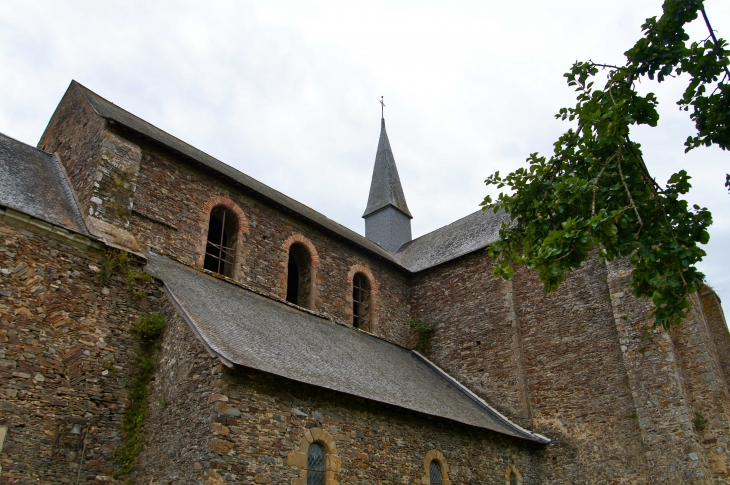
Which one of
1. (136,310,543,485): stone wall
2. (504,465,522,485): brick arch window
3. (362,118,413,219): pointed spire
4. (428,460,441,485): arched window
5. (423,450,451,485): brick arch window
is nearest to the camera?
(136,310,543,485): stone wall

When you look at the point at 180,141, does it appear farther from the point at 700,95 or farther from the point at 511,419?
the point at 700,95

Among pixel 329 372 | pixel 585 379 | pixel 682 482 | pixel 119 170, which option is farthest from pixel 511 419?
pixel 119 170

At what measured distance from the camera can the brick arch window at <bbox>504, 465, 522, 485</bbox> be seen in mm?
12844

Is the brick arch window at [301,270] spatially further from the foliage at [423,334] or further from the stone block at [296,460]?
the stone block at [296,460]

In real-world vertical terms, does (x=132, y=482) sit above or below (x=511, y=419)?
below

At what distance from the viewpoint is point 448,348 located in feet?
55.5

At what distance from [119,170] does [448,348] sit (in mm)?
10108

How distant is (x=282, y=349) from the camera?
420 inches

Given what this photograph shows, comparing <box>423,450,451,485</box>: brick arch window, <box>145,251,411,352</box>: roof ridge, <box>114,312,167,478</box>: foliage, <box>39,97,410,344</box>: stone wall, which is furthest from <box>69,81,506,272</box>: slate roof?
<box>423,450,451,485</box>: brick arch window

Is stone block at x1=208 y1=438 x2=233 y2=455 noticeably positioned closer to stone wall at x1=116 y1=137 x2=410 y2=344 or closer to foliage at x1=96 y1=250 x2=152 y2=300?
foliage at x1=96 y1=250 x2=152 y2=300

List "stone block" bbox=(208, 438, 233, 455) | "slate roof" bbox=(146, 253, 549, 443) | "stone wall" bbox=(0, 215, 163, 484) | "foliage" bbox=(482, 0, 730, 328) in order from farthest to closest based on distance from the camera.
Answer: "slate roof" bbox=(146, 253, 549, 443) < "stone wall" bbox=(0, 215, 163, 484) < "stone block" bbox=(208, 438, 233, 455) < "foliage" bbox=(482, 0, 730, 328)

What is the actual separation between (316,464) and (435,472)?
3111mm

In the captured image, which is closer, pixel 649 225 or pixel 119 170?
pixel 649 225

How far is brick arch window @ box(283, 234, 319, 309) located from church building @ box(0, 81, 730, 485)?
0.07 m
